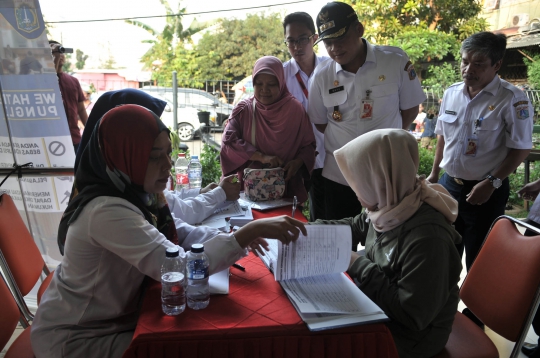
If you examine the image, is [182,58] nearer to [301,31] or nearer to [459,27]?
[459,27]

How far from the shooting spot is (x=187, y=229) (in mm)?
1642

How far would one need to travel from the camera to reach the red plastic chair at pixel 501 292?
4.46 ft

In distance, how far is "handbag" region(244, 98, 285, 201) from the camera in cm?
213

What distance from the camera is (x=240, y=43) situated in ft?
44.7

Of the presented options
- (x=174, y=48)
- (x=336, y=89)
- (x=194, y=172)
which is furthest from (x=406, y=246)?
(x=174, y=48)

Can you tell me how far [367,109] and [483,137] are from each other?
2.29 feet

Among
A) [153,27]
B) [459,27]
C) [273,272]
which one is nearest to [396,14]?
[459,27]

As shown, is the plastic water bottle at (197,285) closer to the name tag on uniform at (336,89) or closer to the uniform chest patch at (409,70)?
the name tag on uniform at (336,89)

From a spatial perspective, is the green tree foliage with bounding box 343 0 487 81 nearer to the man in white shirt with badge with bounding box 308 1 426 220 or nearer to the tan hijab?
the man in white shirt with badge with bounding box 308 1 426 220

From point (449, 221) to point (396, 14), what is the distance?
6707 mm

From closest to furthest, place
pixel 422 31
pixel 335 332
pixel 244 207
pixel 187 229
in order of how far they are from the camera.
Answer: pixel 335 332 → pixel 187 229 → pixel 244 207 → pixel 422 31

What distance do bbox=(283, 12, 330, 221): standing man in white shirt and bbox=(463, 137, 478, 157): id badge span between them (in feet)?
2.83

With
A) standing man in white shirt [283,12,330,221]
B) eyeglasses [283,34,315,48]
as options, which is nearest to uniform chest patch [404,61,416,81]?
standing man in white shirt [283,12,330,221]

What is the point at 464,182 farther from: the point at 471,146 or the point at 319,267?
the point at 319,267
